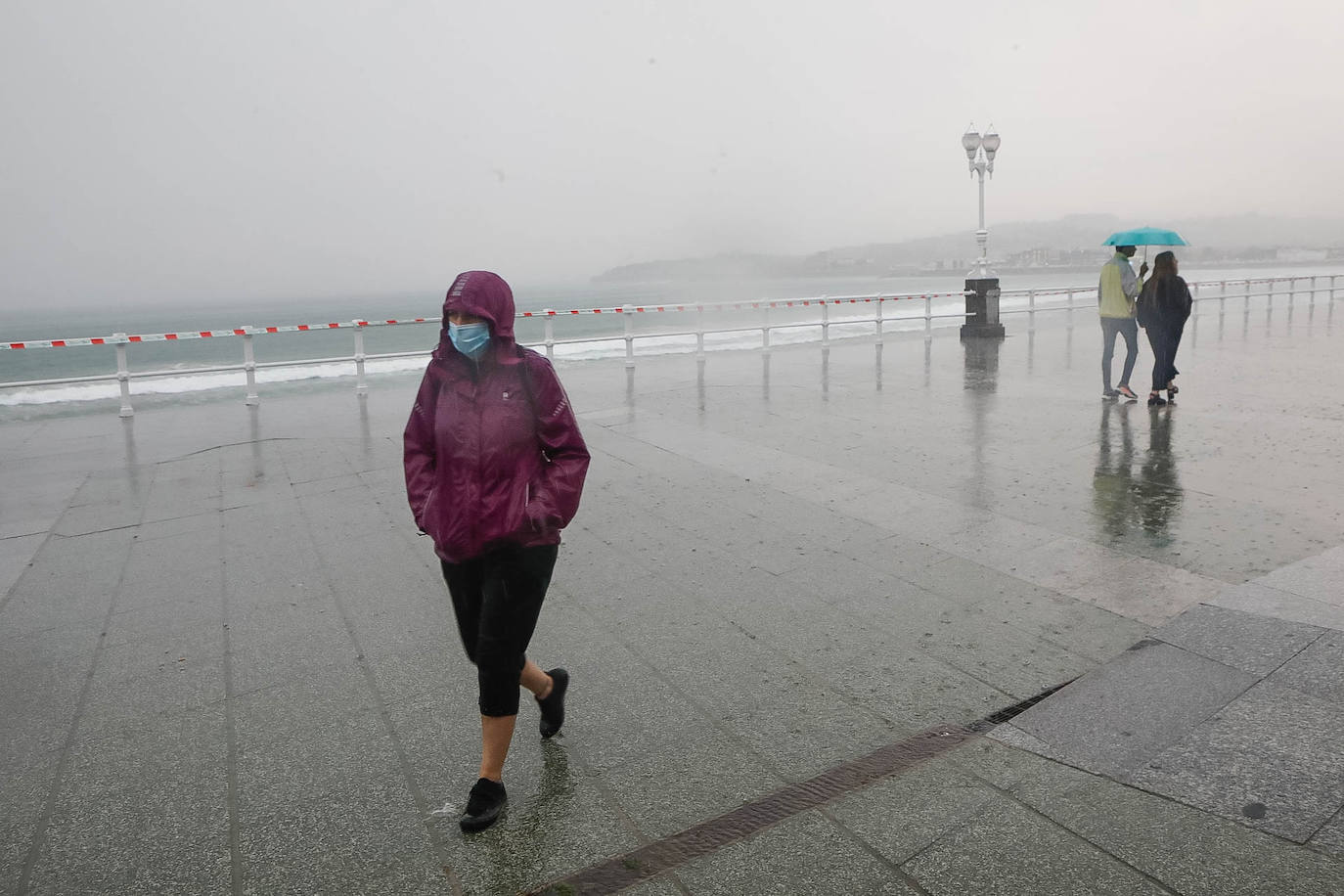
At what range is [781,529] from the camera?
19.3 feet

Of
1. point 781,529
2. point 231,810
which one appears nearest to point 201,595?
point 231,810

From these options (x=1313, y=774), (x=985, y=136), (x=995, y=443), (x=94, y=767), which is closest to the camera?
(x=1313, y=774)

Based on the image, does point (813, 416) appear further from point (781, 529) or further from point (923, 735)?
point (923, 735)

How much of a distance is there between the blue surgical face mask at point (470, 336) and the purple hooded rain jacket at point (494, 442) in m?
0.02

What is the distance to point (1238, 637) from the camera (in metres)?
3.91

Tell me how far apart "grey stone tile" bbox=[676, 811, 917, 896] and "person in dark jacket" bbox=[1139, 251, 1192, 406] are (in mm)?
8717

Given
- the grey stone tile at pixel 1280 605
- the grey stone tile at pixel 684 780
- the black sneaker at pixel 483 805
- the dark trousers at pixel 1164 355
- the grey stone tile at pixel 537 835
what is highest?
the dark trousers at pixel 1164 355

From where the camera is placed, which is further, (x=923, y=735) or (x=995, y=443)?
(x=995, y=443)

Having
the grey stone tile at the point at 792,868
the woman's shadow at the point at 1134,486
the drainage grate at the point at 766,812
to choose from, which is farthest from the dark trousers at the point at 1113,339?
the grey stone tile at the point at 792,868

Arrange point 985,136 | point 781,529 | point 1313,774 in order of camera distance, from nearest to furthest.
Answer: point 1313,774 < point 781,529 < point 985,136

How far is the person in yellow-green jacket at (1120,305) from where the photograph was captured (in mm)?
10391

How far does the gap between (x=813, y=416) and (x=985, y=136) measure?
13.6 meters

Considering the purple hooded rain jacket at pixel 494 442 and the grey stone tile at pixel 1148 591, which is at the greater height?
the purple hooded rain jacket at pixel 494 442

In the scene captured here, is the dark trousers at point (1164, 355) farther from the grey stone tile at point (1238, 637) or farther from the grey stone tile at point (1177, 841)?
the grey stone tile at point (1177, 841)
